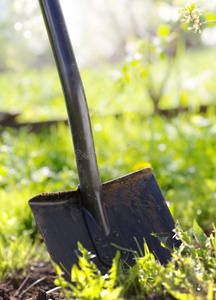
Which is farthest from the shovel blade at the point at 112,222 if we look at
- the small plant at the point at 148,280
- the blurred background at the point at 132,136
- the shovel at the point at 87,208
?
the blurred background at the point at 132,136

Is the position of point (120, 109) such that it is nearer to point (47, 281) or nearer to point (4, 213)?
point (4, 213)

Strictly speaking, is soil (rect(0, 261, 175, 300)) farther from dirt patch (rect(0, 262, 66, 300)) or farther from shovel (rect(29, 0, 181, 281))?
shovel (rect(29, 0, 181, 281))

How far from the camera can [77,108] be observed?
46.1 inches

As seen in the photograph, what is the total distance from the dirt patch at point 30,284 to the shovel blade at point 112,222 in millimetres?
172

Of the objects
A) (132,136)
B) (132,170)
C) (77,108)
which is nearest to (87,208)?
(77,108)

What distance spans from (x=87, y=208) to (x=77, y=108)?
13.5 inches

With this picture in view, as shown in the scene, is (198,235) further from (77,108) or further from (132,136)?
(132,136)

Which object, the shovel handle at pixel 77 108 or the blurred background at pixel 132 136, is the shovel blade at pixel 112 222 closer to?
the shovel handle at pixel 77 108

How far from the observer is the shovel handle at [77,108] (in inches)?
45.4

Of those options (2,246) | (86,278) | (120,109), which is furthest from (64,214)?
(120,109)

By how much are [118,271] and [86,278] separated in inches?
3.4

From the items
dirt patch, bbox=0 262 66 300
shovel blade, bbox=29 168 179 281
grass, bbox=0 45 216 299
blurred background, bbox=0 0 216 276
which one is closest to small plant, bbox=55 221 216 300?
grass, bbox=0 45 216 299

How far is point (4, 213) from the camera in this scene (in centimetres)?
172

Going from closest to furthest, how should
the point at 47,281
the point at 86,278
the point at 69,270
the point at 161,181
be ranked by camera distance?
the point at 86,278 < the point at 69,270 < the point at 47,281 < the point at 161,181
